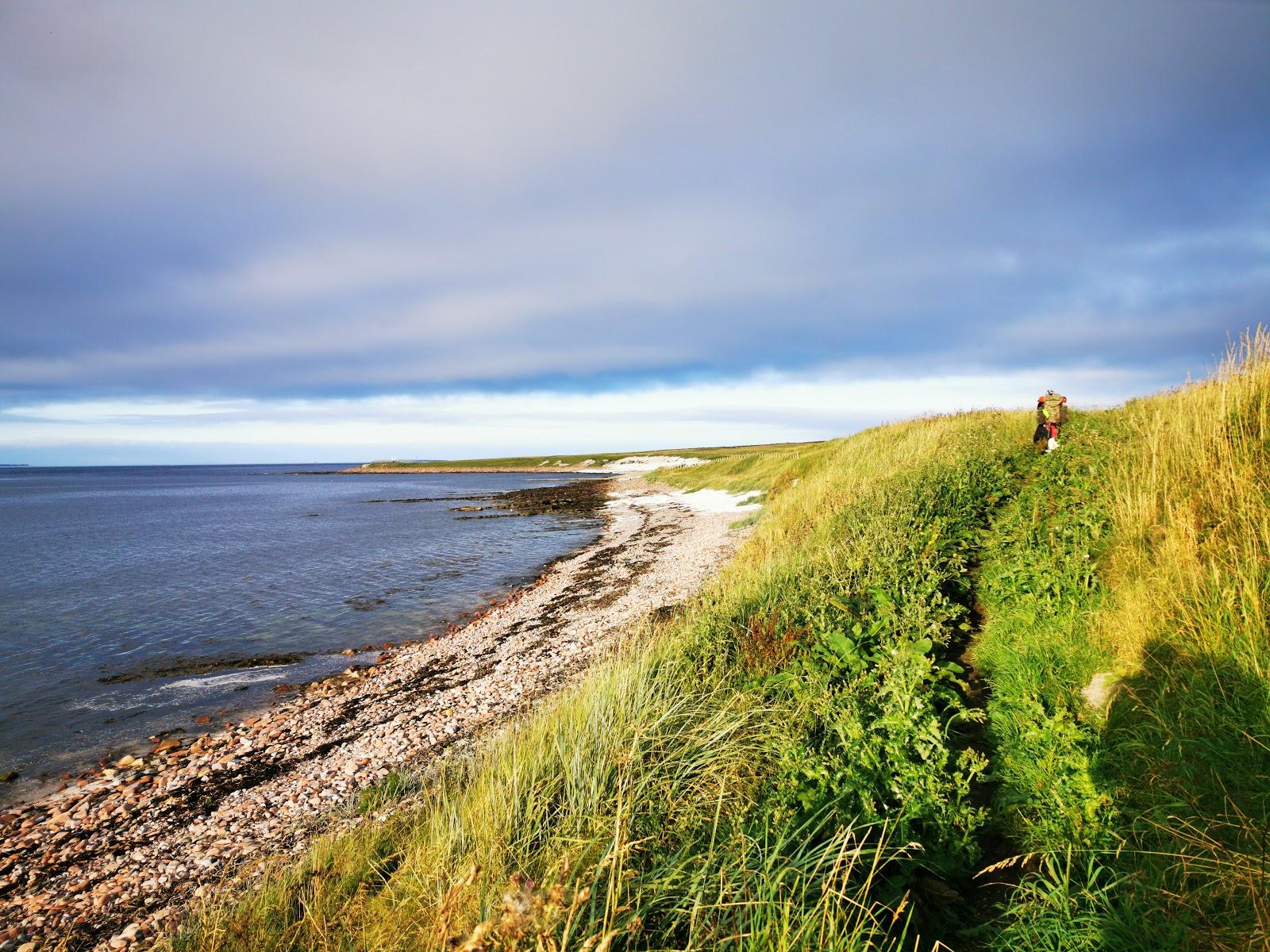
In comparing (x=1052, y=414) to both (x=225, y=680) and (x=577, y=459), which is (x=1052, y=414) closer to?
(x=225, y=680)

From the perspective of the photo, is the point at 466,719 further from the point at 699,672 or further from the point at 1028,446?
the point at 1028,446

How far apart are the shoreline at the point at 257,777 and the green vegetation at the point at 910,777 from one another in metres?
2.02

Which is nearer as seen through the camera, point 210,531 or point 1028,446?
point 1028,446

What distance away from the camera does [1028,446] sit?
15961 millimetres

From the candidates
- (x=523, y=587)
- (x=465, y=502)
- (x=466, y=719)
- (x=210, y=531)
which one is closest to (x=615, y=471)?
(x=465, y=502)

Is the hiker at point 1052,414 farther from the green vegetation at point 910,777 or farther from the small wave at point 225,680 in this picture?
the small wave at point 225,680

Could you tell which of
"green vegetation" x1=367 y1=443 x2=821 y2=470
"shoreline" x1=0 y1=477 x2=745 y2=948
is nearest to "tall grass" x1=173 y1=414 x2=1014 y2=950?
"shoreline" x1=0 y1=477 x2=745 y2=948

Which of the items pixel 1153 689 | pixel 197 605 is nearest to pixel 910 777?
pixel 1153 689

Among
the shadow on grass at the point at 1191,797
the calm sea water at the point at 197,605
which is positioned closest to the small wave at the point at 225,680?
the calm sea water at the point at 197,605

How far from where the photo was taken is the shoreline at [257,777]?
653 cm

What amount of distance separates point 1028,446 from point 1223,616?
1328 cm

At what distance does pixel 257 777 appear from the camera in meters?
8.95

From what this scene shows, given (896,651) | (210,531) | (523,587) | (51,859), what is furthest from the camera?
(210,531)

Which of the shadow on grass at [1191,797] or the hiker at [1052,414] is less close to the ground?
the hiker at [1052,414]
